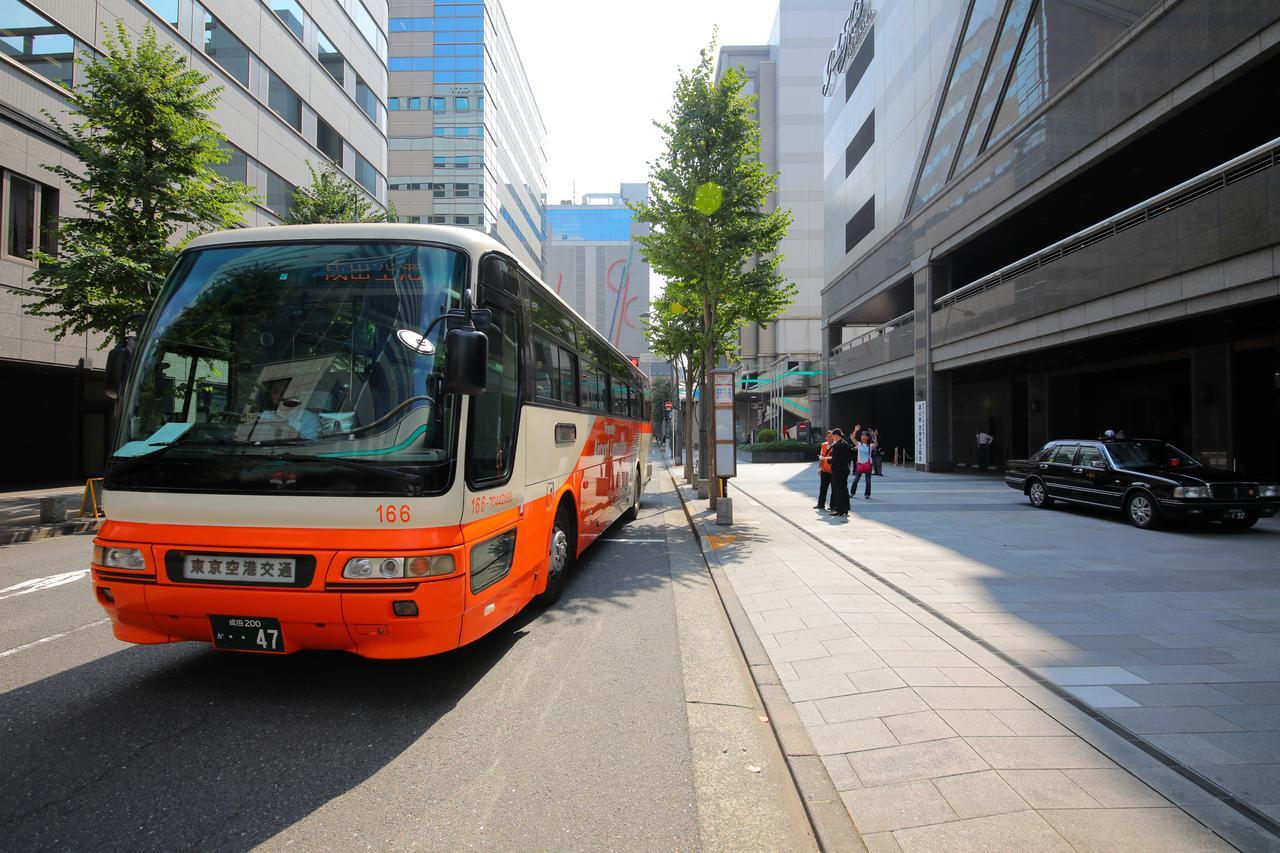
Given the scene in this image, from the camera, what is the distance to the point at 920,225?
81.5 ft

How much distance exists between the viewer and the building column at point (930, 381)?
78.6 ft

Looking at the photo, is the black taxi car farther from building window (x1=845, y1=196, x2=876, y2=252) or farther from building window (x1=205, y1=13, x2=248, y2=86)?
building window (x1=205, y1=13, x2=248, y2=86)

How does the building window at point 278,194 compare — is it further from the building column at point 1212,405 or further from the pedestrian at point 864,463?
the building column at point 1212,405

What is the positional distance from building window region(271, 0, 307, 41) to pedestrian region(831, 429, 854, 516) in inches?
1045

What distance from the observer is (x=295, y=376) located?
3752 mm

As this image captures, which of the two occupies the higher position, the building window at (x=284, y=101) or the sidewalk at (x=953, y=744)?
the building window at (x=284, y=101)

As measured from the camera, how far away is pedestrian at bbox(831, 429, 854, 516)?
40.3 ft

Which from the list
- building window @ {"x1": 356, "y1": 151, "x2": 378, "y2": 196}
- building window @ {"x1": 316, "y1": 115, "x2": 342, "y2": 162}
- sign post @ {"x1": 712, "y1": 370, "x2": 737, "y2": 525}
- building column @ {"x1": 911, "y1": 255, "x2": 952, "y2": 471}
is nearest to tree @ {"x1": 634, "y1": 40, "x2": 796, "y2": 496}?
sign post @ {"x1": 712, "y1": 370, "x2": 737, "y2": 525}

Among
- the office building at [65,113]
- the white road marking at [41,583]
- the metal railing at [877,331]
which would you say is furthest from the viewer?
the metal railing at [877,331]

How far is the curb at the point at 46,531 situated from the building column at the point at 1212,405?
22239 mm

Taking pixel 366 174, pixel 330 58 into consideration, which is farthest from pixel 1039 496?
pixel 330 58

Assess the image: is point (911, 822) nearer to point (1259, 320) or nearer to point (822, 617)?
point (822, 617)

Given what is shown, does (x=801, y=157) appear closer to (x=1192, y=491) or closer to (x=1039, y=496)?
(x=1039, y=496)

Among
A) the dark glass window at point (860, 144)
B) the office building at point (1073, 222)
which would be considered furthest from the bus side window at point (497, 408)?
the dark glass window at point (860, 144)
